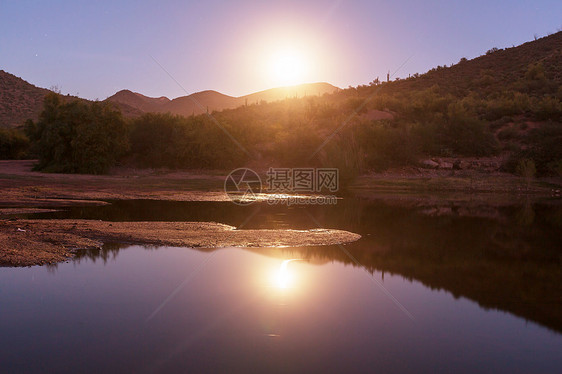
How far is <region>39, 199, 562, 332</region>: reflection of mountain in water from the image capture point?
344 inches

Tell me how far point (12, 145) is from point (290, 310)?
143 ft

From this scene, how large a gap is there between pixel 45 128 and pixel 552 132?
40709 mm

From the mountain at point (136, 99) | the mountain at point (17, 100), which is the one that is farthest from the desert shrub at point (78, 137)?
the mountain at point (136, 99)

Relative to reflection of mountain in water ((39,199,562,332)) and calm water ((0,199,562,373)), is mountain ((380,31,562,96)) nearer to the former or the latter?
reflection of mountain in water ((39,199,562,332))

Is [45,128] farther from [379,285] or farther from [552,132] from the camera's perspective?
[552,132]

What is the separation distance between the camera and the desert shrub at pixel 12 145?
41.7 meters

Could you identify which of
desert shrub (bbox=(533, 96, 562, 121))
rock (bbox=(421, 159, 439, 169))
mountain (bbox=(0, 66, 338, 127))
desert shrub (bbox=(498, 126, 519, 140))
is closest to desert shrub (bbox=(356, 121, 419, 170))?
rock (bbox=(421, 159, 439, 169))

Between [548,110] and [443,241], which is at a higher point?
[548,110]

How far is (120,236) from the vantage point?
1238 cm

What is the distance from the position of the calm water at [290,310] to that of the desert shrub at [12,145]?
37.2 meters

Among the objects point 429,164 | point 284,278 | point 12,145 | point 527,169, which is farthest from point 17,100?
point 284,278

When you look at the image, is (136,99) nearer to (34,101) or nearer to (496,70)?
(34,101)

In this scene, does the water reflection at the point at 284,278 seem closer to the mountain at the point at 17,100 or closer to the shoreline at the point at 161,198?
the shoreline at the point at 161,198

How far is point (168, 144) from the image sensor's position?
131 feet
